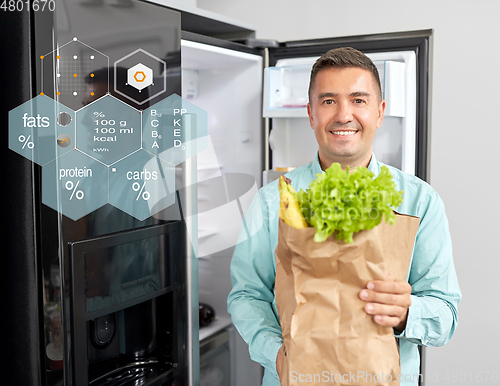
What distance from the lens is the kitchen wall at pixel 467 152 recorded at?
193 centimetres

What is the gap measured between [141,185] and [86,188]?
6.3 inches

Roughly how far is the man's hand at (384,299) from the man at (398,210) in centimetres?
18

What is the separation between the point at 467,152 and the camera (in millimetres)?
1981

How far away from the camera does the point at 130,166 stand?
1.16 meters

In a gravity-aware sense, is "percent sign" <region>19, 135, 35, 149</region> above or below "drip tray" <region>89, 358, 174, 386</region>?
above

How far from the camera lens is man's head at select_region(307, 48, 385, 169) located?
3.81 ft

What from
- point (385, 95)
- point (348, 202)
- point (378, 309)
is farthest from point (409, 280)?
point (385, 95)

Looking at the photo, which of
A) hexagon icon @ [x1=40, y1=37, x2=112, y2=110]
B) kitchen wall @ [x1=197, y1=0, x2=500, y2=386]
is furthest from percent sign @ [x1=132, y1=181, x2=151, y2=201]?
kitchen wall @ [x1=197, y1=0, x2=500, y2=386]

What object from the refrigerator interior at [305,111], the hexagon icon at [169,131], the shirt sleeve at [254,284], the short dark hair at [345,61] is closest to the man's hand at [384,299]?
the shirt sleeve at [254,284]

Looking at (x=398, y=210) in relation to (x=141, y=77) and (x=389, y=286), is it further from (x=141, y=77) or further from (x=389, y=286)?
(x=141, y=77)

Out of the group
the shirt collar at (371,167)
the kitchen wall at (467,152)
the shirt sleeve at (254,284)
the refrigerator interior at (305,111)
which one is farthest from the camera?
the kitchen wall at (467,152)

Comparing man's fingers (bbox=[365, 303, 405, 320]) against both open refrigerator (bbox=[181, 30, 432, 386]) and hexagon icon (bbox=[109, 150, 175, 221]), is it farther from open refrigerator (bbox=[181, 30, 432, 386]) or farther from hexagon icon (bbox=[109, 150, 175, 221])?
open refrigerator (bbox=[181, 30, 432, 386])

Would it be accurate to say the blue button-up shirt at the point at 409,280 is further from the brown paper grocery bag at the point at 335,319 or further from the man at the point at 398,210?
the brown paper grocery bag at the point at 335,319

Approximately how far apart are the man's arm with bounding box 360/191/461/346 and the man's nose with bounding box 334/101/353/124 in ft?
0.90
